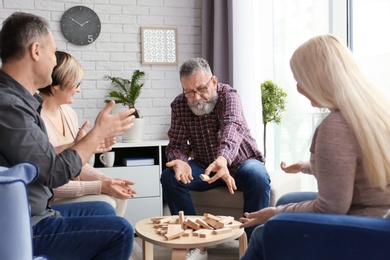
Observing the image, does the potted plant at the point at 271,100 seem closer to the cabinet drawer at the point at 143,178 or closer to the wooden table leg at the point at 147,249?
the cabinet drawer at the point at 143,178

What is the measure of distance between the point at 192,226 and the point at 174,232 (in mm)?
139

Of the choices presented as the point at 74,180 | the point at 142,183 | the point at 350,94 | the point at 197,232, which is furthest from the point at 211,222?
the point at 142,183

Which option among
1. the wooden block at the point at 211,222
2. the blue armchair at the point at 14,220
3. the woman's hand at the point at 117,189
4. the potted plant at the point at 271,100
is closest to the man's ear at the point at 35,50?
the blue armchair at the point at 14,220


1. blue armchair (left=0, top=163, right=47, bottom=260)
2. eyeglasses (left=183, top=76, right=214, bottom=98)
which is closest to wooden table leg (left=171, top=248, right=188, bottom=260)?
blue armchair (left=0, top=163, right=47, bottom=260)

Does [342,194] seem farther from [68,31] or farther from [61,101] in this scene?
[68,31]

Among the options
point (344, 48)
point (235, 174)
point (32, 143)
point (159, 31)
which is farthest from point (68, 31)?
point (344, 48)

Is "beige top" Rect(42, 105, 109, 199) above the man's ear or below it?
below

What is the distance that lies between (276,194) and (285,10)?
1.75m

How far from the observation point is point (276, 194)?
114 inches

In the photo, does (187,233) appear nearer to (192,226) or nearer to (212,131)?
(192,226)

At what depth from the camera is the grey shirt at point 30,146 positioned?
1.52 m

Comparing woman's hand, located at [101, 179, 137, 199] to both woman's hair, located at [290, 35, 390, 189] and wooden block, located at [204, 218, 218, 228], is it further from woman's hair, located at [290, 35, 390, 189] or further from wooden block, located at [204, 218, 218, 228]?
woman's hair, located at [290, 35, 390, 189]

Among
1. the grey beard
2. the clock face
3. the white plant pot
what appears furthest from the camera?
the clock face

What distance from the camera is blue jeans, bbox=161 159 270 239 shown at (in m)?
2.69
